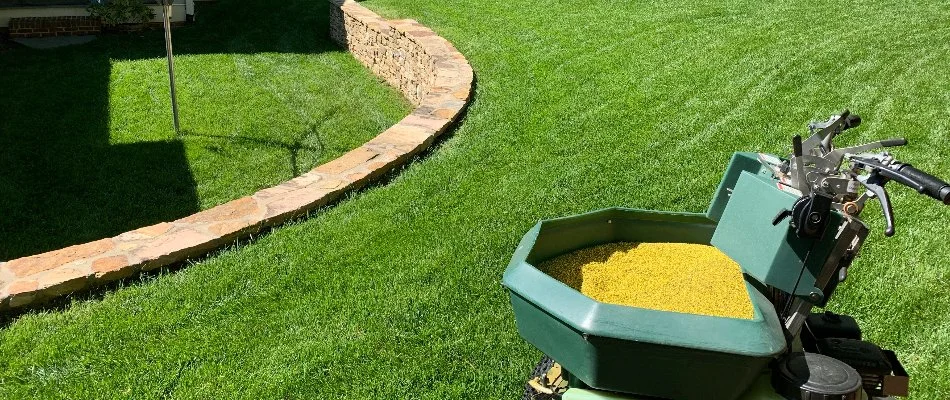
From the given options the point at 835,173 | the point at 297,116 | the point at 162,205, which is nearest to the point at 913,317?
the point at 835,173

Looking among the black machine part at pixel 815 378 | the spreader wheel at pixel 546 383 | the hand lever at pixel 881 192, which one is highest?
the hand lever at pixel 881 192

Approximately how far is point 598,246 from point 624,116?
11.3 ft

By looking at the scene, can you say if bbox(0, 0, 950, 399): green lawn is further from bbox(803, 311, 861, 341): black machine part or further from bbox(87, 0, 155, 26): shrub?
bbox(87, 0, 155, 26): shrub

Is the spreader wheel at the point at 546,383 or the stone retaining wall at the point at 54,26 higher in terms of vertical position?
the spreader wheel at the point at 546,383

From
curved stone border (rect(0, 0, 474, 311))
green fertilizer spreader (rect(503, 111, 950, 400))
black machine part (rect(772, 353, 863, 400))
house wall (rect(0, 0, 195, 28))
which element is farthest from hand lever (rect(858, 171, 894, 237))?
house wall (rect(0, 0, 195, 28))

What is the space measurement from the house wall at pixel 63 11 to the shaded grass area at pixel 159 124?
0.65 meters

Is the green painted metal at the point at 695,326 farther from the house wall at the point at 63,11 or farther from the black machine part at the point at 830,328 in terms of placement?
the house wall at the point at 63,11

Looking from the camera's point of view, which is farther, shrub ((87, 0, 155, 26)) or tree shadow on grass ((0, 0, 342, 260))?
shrub ((87, 0, 155, 26))

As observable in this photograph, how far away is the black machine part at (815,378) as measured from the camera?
219 centimetres

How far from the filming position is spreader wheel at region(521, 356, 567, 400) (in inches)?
108

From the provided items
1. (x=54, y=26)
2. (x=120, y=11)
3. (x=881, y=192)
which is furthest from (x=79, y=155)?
(x=881, y=192)

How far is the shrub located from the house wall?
33cm

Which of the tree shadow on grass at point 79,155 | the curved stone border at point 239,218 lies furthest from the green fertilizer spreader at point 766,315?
the tree shadow on grass at point 79,155

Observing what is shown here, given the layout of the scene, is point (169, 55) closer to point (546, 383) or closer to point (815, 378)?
point (546, 383)
